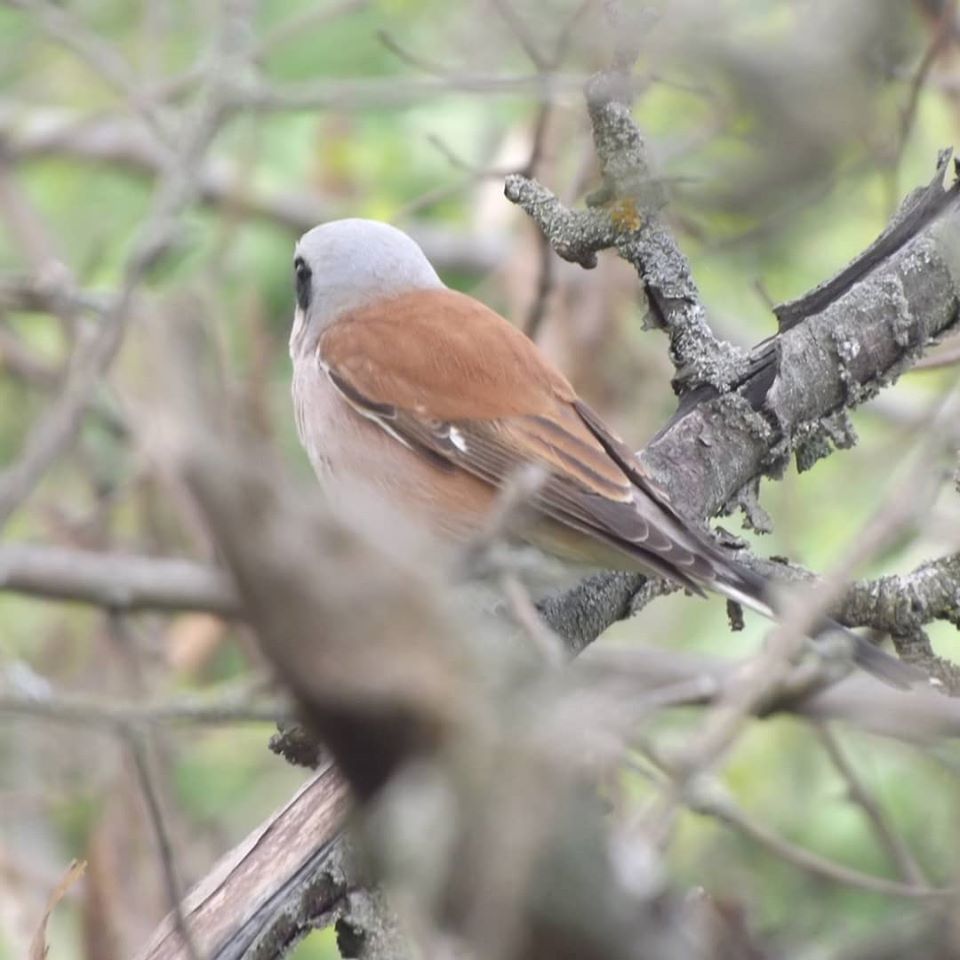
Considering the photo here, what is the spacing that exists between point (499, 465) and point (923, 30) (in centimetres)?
173

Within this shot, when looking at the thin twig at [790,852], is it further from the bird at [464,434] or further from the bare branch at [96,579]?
the bare branch at [96,579]

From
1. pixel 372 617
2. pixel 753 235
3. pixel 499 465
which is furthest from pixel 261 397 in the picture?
pixel 372 617

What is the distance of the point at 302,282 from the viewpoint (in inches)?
164

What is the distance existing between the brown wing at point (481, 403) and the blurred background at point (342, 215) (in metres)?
0.40

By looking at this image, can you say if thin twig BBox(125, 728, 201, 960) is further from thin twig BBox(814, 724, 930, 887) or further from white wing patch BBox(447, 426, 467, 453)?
white wing patch BBox(447, 426, 467, 453)

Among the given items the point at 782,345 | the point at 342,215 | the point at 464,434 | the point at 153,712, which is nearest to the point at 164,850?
the point at 153,712

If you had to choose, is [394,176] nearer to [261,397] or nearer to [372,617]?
[261,397]

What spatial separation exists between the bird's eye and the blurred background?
296mm

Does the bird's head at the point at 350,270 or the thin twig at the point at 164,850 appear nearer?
the thin twig at the point at 164,850

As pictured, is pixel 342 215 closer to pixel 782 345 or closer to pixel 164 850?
pixel 782 345

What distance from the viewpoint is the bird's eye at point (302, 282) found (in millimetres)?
4137

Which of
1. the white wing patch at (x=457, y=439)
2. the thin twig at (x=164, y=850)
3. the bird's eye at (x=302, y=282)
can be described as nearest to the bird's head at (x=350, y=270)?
the bird's eye at (x=302, y=282)

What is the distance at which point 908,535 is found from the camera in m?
3.12

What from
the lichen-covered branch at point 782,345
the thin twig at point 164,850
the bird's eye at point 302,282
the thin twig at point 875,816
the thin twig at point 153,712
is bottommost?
the thin twig at point 875,816
